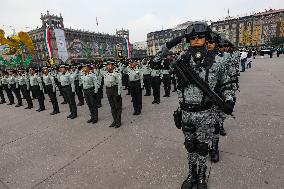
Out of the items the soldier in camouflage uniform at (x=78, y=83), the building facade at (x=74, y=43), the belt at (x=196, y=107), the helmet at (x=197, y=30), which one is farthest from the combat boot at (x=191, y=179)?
the building facade at (x=74, y=43)

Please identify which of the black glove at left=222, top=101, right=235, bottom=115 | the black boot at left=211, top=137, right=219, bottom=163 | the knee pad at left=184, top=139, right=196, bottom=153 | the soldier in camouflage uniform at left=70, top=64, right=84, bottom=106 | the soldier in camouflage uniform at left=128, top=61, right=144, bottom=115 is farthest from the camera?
the soldier in camouflage uniform at left=70, top=64, right=84, bottom=106

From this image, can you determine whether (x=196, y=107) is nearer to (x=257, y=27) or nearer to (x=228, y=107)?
(x=228, y=107)

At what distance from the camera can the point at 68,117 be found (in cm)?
717

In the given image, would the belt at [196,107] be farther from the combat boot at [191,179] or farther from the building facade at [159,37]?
the building facade at [159,37]

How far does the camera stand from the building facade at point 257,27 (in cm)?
6981

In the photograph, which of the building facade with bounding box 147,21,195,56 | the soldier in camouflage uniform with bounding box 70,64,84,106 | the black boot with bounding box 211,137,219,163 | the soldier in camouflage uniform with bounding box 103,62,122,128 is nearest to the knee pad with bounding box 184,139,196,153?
the black boot with bounding box 211,137,219,163

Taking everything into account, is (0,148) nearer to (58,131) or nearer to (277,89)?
(58,131)

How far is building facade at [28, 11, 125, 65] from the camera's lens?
220ft

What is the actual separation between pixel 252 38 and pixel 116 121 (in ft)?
255

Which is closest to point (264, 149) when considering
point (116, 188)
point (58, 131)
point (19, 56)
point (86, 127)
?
point (116, 188)

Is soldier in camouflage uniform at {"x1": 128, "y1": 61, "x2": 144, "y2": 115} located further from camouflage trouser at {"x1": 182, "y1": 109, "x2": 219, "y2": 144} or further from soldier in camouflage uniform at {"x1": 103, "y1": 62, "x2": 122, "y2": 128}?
camouflage trouser at {"x1": 182, "y1": 109, "x2": 219, "y2": 144}

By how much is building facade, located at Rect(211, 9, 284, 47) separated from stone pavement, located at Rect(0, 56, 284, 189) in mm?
69554

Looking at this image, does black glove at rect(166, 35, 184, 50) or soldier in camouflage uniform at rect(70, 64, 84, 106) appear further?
soldier in camouflage uniform at rect(70, 64, 84, 106)

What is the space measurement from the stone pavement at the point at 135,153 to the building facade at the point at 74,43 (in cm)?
5833
